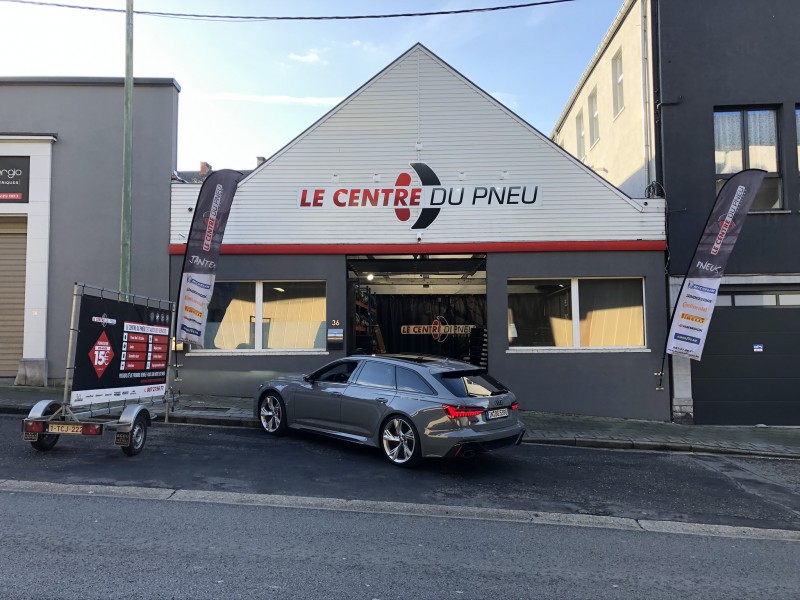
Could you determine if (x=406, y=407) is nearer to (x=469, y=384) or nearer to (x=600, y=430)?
(x=469, y=384)

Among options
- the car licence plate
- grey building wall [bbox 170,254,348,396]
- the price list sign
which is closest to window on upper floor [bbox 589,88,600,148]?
grey building wall [bbox 170,254,348,396]

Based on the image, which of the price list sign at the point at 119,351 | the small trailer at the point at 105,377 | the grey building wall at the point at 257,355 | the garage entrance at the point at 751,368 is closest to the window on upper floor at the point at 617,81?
the garage entrance at the point at 751,368

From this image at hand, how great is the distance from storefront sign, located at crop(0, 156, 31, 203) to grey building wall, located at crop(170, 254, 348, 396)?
405 cm

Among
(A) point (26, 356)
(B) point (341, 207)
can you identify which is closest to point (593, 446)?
(B) point (341, 207)

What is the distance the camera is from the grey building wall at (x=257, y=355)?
42.9 feet

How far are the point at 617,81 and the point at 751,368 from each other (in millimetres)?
8134

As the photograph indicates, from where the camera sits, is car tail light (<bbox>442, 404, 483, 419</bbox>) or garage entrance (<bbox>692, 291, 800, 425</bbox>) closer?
car tail light (<bbox>442, 404, 483, 419</bbox>)

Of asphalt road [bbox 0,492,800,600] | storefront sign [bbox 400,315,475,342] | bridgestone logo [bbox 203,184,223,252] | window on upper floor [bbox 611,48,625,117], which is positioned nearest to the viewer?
asphalt road [bbox 0,492,800,600]

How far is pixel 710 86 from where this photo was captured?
43.0 feet

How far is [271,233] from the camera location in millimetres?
13312

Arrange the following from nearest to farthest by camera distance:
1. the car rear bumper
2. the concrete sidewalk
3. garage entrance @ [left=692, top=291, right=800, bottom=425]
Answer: the car rear bumper
the concrete sidewalk
garage entrance @ [left=692, top=291, right=800, bottom=425]

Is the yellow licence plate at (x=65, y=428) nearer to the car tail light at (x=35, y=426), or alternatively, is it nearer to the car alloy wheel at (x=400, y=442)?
the car tail light at (x=35, y=426)

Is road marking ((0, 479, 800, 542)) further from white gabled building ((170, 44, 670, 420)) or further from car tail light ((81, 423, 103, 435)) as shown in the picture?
white gabled building ((170, 44, 670, 420))

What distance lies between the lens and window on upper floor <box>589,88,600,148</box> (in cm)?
1822
